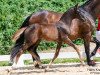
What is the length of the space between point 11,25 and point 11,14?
2.55 ft

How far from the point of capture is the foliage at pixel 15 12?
16.0 meters

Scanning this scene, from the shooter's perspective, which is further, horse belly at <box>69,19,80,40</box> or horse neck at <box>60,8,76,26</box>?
horse belly at <box>69,19,80,40</box>

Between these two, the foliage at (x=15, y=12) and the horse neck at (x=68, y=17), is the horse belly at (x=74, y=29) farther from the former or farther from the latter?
the foliage at (x=15, y=12)

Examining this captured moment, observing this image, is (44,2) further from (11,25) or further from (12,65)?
(12,65)

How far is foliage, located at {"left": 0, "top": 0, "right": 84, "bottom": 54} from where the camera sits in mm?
15953

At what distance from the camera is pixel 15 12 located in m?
17.4

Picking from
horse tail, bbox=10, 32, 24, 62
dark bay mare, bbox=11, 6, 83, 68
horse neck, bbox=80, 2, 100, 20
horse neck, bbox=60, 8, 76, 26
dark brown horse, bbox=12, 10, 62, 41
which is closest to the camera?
dark bay mare, bbox=11, 6, 83, 68

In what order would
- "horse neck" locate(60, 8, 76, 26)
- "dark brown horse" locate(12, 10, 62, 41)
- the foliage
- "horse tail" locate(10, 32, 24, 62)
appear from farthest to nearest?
1. the foliage
2. "dark brown horse" locate(12, 10, 62, 41)
3. "horse neck" locate(60, 8, 76, 26)
4. "horse tail" locate(10, 32, 24, 62)

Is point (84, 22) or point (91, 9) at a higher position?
point (91, 9)

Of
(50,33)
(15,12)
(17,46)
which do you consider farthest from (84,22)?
(15,12)

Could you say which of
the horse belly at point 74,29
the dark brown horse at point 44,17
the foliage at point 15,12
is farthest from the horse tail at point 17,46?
the foliage at point 15,12

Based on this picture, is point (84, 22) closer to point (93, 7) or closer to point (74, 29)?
point (74, 29)

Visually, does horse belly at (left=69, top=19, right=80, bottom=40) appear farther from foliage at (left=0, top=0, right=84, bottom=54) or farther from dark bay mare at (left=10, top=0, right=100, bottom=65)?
foliage at (left=0, top=0, right=84, bottom=54)

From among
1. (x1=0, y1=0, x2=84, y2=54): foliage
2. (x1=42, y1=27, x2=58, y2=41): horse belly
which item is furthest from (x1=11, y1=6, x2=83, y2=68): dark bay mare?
(x1=0, y1=0, x2=84, y2=54): foliage
